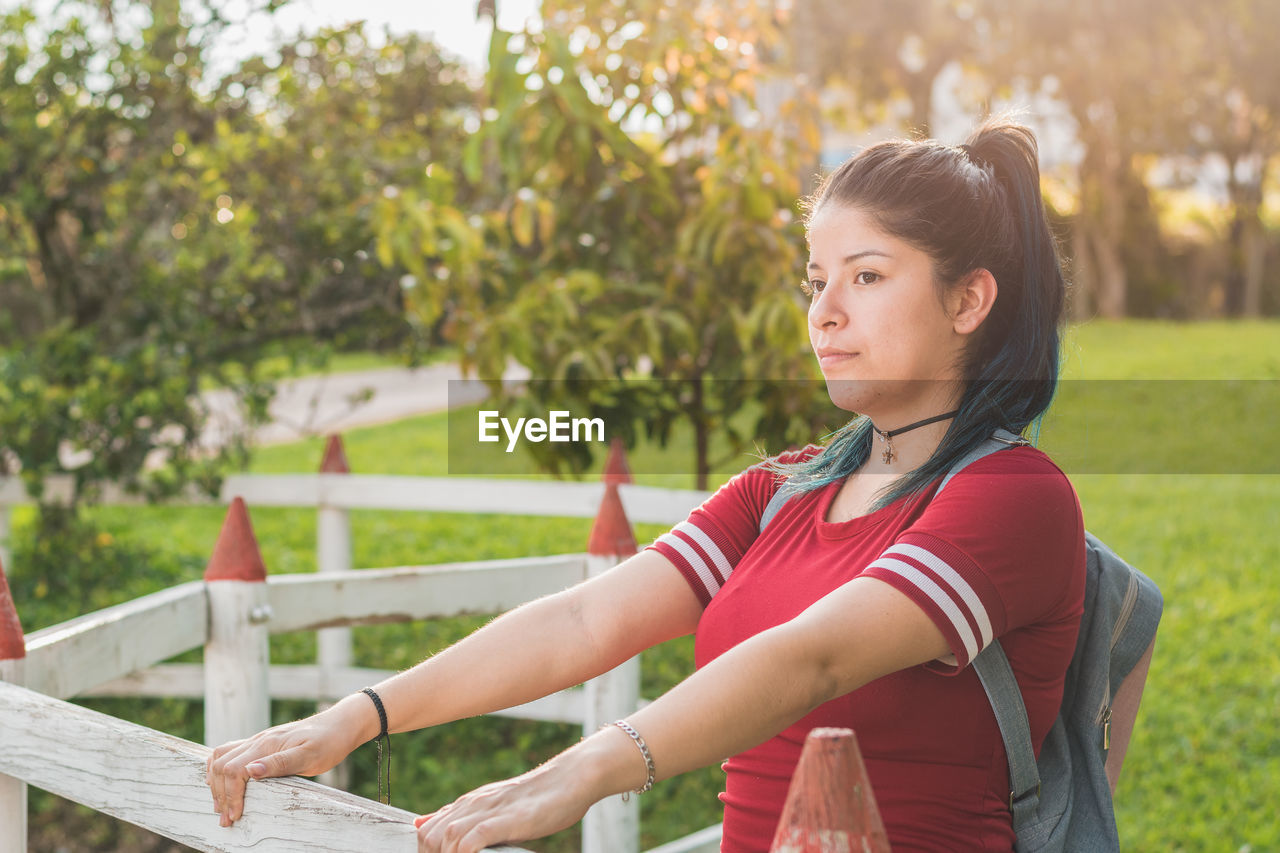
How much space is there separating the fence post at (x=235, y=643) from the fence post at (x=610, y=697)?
0.77 m

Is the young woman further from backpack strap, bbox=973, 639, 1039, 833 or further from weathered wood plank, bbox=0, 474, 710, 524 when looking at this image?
weathered wood plank, bbox=0, 474, 710, 524

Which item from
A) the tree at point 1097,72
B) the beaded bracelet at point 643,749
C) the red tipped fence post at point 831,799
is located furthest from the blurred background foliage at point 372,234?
the tree at point 1097,72

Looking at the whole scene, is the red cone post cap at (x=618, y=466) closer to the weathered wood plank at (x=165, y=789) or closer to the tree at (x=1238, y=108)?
the weathered wood plank at (x=165, y=789)

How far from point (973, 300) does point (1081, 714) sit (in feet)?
1.89

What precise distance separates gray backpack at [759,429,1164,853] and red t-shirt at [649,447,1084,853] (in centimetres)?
2

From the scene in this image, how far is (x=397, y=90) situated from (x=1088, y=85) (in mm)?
12608

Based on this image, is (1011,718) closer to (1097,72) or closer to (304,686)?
(304,686)

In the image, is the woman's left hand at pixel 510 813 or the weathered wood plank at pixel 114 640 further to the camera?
the weathered wood plank at pixel 114 640

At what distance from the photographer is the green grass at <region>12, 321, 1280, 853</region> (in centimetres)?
440

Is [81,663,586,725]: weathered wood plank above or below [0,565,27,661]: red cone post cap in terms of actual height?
below

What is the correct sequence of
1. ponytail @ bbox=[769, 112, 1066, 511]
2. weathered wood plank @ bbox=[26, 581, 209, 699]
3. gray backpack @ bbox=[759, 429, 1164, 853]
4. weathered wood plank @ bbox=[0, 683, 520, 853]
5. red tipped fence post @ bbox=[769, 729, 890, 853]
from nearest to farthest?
red tipped fence post @ bbox=[769, 729, 890, 853] → weathered wood plank @ bbox=[0, 683, 520, 853] → gray backpack @ bbox=[759, 429, 1164, 853] → ponytail @ bbox=[769, 112, 1066, 511] → weathered wood plank @ bbox=[26, 581, 209, 699]

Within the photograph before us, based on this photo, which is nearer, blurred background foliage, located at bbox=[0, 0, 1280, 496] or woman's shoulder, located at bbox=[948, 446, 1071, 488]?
woman's shoulder, located at bbox=[948, 446, 1071, 488]

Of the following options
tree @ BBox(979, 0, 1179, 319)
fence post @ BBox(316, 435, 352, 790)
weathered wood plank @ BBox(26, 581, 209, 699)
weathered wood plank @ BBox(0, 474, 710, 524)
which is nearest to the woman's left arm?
weathered wood plank @ BBox(26, 581, 209, 699)

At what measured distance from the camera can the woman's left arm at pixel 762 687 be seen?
4.41 feet
